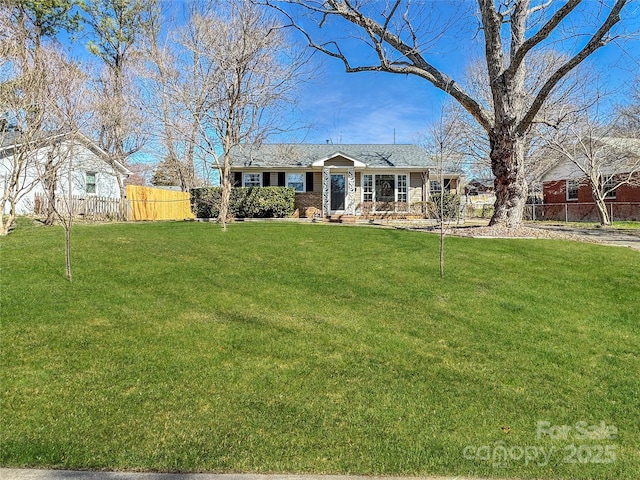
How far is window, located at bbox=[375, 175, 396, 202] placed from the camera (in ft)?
71.3

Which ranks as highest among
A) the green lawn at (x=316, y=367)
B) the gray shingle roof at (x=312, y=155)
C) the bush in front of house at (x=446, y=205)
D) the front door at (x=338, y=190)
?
the gray shingle roof at (x=312, y=155)

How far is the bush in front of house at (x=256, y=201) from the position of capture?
62.7 feet

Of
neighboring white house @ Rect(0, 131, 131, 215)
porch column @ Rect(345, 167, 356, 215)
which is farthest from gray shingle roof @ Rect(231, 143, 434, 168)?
neighboring white house @ Rect(0, 131, 131, 215)

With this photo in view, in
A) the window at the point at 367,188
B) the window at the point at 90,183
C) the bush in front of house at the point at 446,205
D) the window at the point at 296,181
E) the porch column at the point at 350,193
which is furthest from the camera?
the window at the point at 367,188

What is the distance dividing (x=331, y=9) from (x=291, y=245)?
20.9ft

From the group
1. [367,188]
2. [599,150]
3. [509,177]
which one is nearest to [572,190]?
[599,150]

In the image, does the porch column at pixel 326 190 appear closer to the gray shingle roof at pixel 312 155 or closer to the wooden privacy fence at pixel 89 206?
the gray shingle roof at pixel 312 155

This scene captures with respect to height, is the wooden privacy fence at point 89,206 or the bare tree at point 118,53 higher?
the bare tree at point 118,53

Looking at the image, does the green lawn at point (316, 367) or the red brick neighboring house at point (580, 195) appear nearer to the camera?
the green lawn at point (316, 367)

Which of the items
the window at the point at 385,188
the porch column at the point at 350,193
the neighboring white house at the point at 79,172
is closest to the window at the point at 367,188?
the window at the point at 385,188

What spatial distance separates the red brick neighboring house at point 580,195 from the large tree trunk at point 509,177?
13108mm

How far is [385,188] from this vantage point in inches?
858

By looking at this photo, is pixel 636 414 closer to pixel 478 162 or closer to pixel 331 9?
pixel 331 9

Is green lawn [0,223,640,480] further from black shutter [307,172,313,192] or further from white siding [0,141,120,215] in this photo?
black shutter [307,172,313,192]
